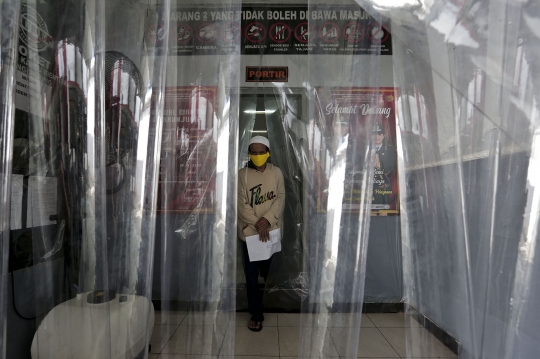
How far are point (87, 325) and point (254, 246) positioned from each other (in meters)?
0.89

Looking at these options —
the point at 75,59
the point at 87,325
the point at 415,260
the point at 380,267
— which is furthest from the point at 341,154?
the point at 380,267

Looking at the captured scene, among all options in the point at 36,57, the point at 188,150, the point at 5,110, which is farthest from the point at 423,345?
the point at 36,57

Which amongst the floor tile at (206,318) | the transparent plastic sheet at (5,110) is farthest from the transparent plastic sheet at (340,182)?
the transparent plastic sheet at (5,110)

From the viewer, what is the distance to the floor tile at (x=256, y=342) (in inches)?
59.2

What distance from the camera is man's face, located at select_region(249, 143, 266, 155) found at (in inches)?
64.4

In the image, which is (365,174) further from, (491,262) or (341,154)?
(491,262)

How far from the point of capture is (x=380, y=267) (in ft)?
6.39

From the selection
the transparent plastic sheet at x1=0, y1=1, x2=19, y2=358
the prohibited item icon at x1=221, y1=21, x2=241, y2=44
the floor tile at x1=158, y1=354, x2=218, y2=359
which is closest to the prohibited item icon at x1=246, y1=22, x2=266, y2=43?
the prohibited item icon at x1=221, y1=21, x2=241, y2=44

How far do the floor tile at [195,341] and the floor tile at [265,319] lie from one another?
2.59 ft

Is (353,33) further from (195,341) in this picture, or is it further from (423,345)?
(195,341)

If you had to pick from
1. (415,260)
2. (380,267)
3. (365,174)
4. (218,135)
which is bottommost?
(380,267)

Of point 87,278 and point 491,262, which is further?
point 87,278

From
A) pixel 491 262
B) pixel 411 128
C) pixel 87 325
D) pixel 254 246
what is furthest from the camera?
pixel 254 246

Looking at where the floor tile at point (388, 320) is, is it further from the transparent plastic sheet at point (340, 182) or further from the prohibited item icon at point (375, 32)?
the prohibited item icon at point (375, 32)
